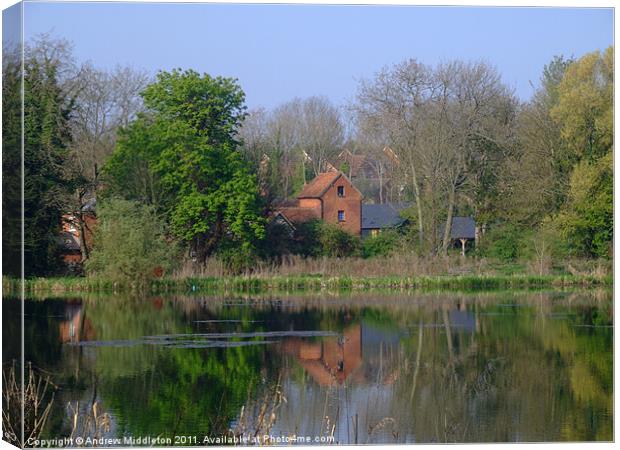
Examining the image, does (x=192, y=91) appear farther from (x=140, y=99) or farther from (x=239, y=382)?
(x=239, y=382)

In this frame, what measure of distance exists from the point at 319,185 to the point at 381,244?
3.36 meters

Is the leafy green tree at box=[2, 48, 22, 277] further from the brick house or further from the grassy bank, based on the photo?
the brick house

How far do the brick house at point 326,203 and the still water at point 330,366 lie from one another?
285 centimetres

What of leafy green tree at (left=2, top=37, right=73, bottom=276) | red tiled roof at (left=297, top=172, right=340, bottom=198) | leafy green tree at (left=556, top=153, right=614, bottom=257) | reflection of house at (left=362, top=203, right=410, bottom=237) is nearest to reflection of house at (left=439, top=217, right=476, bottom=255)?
reflection of house at (left=362, top=203, right=410, bottom=237)

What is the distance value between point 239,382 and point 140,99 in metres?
8.82

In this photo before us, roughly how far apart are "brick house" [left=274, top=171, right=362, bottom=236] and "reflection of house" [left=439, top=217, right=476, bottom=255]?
2.62m

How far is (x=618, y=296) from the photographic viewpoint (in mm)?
10969

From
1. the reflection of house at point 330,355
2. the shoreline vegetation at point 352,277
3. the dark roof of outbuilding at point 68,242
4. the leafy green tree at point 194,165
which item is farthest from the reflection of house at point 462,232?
the dark roof of outbuilding at point 68,242

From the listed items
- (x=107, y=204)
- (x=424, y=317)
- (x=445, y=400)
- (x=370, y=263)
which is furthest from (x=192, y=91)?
(x=445, y=400)

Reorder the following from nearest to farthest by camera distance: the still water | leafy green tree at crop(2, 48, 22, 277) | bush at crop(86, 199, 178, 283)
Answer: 1. leafy green tree at crop(2, 48, 22, 277)
2. the still water
3. bush at crop(86, 199, 178, 283)

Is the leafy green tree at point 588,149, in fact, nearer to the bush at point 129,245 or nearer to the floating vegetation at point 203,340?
the floating vegetation at point 203,340

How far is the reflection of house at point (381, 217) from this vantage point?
30859 mm

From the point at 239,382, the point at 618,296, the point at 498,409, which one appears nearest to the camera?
the point at 618,296

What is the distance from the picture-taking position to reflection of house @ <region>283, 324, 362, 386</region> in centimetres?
1525
